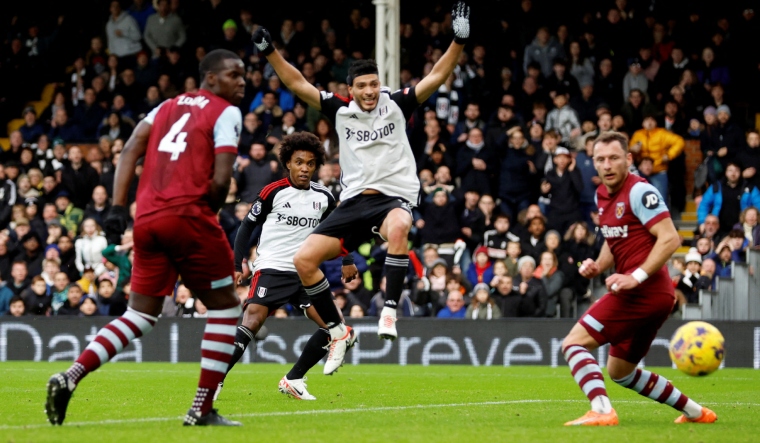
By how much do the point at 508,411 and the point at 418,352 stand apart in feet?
28.4

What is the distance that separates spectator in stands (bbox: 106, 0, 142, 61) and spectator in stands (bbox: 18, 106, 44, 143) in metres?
2.27

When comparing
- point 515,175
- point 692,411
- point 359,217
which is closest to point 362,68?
point 359,217

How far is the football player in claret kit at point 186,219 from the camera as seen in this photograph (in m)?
7.31

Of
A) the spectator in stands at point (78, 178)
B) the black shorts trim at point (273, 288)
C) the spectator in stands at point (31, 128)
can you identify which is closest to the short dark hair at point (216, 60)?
the black shorts trim at point (273, 288)

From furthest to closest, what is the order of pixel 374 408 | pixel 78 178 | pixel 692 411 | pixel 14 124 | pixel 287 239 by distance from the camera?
1. pixel 14 124
2. pixel 78 178
3. pixel 287 239
4. pixel 374 408
5. pixel 692 411

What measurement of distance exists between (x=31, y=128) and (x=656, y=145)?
42.0 feet

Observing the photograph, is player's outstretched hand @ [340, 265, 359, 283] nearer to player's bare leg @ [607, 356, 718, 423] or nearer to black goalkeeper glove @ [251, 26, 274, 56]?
black goalkeeper glove @ [251, 26, 274, 56]

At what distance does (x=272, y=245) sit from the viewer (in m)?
11.4

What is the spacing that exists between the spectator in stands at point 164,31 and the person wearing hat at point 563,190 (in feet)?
31.2

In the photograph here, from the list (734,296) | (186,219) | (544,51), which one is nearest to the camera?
(186,219)

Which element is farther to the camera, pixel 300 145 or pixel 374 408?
pixel 300 145

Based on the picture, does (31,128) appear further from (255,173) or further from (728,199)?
(728,199)

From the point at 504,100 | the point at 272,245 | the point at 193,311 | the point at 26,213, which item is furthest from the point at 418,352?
the point at 26,213

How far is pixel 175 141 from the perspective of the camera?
7.41 meters
